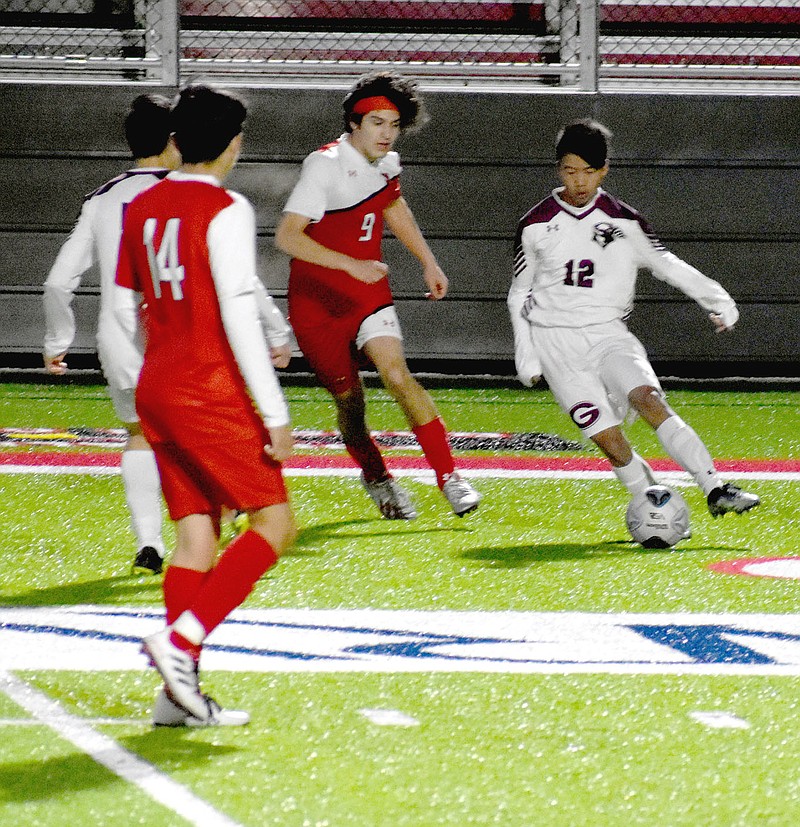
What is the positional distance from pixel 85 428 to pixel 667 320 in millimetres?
4454

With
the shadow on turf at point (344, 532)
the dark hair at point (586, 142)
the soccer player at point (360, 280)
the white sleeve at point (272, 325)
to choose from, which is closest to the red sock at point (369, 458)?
the soccer player at point (360, 280)

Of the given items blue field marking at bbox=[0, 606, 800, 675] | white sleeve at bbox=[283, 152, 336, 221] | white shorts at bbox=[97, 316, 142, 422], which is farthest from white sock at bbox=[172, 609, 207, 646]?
white sleeve at bbox=[283, 152, 336, 221]

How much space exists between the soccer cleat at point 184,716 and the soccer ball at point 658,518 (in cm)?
258

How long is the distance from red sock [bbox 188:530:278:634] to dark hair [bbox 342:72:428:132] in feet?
9.83

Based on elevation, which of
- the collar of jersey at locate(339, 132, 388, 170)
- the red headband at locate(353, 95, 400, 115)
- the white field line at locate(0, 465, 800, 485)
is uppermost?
the red headband at locate(353, 95, 400, 115)

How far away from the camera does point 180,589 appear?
3457 millimetres

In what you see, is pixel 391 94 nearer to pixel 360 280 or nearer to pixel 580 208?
pixel 360 280

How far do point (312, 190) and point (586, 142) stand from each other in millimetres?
1091

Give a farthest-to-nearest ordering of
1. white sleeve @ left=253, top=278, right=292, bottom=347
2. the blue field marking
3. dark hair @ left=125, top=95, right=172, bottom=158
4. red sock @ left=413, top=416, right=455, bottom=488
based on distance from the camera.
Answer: red sock @ left=413, top=416, right=455, bottom=488, dark hair @ left=125, top=95, right=172, bottom=158, white sleeve @ left=253, top=278, right=292, bottom=347, the blue field marking

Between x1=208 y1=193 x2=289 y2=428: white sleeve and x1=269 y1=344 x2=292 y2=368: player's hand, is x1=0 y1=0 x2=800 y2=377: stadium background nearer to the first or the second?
x1=269 y1=344 x2=292 y2=368: player's hand

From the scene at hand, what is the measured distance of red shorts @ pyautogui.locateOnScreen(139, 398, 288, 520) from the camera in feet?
11.0

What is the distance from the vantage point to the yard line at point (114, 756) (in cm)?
282

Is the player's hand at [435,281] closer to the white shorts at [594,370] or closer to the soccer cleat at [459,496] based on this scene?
the white shorts at [594,370]

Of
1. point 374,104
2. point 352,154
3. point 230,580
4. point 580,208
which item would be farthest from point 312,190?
point 230,580
